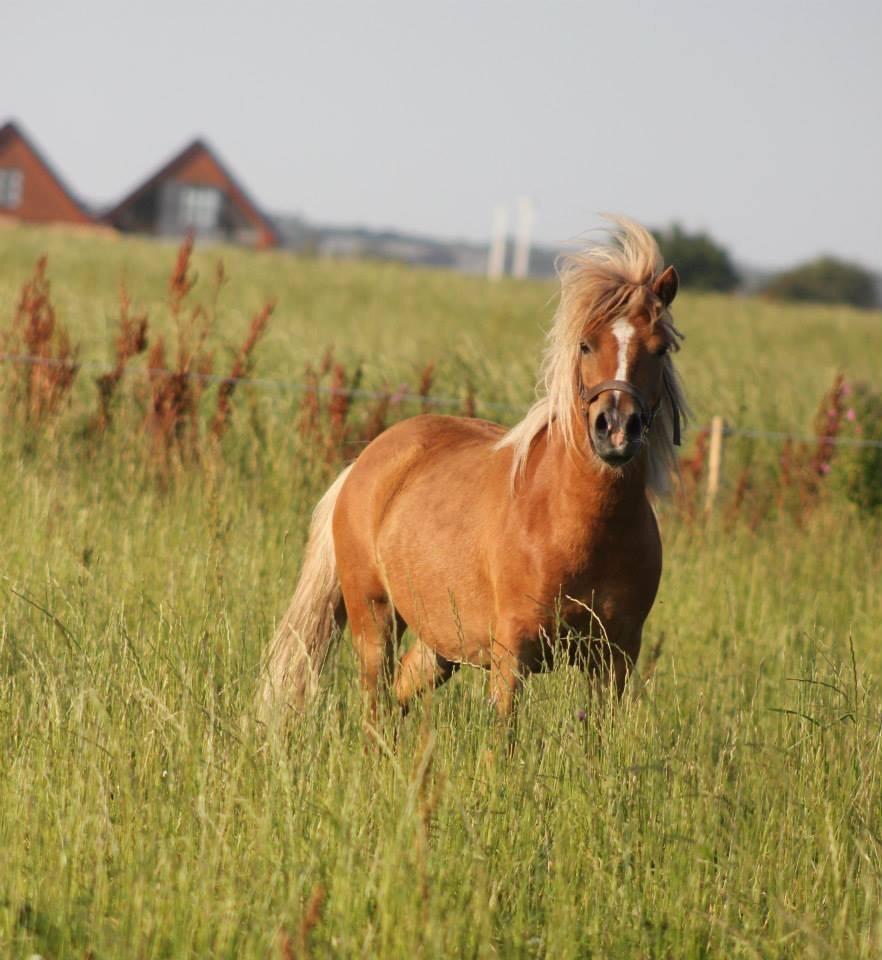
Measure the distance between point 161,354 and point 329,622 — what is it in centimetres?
391

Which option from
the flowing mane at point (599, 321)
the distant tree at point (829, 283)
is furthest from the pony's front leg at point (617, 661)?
the distant tree at point (829, 283)

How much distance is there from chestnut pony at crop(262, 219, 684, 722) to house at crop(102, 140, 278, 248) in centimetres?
5757

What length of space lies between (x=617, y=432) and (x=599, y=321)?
1.35ft

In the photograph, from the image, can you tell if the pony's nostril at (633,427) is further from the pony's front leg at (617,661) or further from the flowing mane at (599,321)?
the pony's front leg at (617,661)

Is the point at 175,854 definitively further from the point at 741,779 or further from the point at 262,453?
the point at 262,453

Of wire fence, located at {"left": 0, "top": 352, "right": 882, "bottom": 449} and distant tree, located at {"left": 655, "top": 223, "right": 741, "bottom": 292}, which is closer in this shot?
wire fence, located at {"left": 0, "top": 352, "right": 882, "bottom": 449}

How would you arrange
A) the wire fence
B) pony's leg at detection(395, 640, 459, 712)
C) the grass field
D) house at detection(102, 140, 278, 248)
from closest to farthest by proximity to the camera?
the grass field
pony's leg at detection(395, 640, 459, 712)
the wire fence
house at detection(102, 140, 278, 248)

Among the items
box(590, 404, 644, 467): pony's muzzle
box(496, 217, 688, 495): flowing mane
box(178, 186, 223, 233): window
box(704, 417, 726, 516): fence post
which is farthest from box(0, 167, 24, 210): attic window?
box(590, 404, 644, 467): pony's muzzle

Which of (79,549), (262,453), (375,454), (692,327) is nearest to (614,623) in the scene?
(375,454)

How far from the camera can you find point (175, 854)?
3188mm

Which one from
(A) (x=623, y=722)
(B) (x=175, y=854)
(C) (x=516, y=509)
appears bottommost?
(B) (x=175, y=854)

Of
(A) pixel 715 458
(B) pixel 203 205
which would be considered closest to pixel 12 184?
(B) pixel 203 205

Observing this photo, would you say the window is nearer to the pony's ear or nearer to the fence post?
the fence post

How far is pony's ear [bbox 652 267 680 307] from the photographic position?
4262 mm
